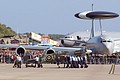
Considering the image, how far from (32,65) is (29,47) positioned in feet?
60.5

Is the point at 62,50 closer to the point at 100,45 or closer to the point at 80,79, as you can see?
the point at 100,45

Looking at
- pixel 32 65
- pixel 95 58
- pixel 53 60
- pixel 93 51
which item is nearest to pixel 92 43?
pixel 93 51

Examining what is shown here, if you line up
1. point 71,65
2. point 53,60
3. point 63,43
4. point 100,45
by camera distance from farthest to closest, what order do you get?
point 63,43, point 100,45, point 53,60, point 71,65

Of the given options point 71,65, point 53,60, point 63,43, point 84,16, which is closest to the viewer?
point 71,65

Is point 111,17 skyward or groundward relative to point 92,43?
skyward

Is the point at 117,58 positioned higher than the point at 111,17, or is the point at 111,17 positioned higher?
the point at 111,17

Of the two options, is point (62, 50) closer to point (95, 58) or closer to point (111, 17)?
point (95, 58)

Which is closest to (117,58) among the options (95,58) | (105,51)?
(95,58)

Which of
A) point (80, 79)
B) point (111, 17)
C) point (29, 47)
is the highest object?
point (111, 17)

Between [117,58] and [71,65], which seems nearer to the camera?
[71,65]

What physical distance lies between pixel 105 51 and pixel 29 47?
961cm

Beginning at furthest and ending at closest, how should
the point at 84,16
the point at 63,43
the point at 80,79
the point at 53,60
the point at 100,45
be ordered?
the point at 84,16 < the point at 63,43 < the point at 100,45 < the point at 53,60 < the point at 80,79

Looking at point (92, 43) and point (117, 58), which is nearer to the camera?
point (117, 58)

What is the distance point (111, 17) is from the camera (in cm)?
8650
